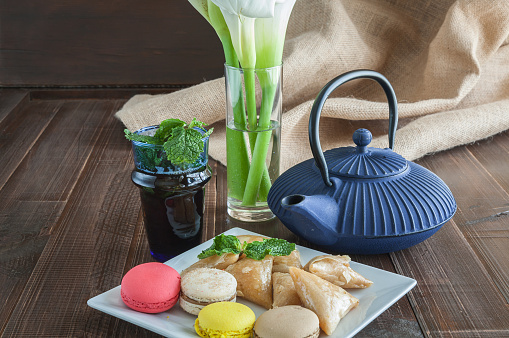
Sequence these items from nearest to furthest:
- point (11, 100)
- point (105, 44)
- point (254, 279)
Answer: point (254, 279) → point (11, 100) → point (105, 44)

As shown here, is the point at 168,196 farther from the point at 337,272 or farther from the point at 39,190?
the point at 39,190

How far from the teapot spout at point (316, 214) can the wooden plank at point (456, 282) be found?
0.11 m

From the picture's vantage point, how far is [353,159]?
32.5 inches

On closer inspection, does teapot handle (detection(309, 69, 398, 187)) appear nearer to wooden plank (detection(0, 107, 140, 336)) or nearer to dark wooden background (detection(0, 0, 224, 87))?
wooden plank (detection(0, 107, 140, 336))

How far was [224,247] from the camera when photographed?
28.9 inches

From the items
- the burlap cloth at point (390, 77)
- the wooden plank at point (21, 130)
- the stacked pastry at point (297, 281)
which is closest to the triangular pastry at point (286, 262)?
the stacked pastry at point (297, 281)

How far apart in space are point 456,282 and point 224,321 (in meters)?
0.34

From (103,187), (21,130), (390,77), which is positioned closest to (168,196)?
(103,187)

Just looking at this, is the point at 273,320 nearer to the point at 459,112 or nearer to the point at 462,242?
the point at 462,242

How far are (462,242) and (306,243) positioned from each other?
0.75ft

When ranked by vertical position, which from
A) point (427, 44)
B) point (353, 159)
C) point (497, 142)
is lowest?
point (497, 142)

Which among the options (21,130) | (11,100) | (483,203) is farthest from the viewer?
(11,100)

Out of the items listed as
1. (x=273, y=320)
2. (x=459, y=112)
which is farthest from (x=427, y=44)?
(x=273, y=320)

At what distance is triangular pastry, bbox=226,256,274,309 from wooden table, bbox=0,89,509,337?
117 mm
